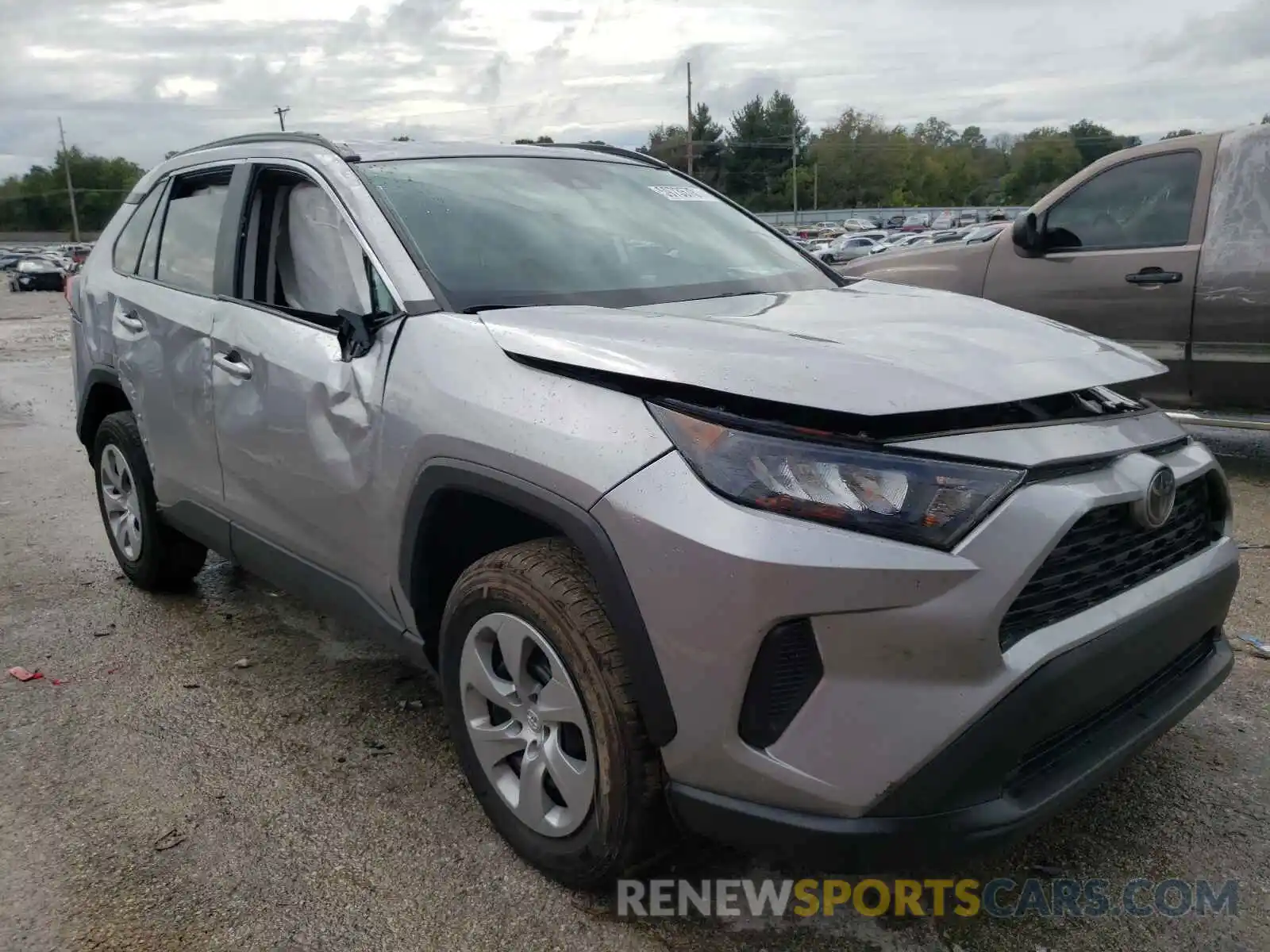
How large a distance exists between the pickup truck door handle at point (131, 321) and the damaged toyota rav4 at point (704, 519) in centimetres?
86

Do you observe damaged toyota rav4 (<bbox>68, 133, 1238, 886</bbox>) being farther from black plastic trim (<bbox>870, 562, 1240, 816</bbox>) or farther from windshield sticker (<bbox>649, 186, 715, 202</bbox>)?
windshield sticker (<bbox>649, 186, 715, 202</bbox>)

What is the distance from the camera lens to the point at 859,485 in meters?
1.91

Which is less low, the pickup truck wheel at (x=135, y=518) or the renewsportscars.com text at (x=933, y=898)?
the pickup truck wheel at (x=135, y=518)

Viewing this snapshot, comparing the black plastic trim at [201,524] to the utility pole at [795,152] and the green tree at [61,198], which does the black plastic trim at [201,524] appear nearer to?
the utility pole at [795,152]

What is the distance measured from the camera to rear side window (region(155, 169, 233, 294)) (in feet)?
12.2

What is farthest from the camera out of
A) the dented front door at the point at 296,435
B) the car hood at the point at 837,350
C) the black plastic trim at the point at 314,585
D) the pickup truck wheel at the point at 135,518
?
the pickup truck wheel at the point at 135,518

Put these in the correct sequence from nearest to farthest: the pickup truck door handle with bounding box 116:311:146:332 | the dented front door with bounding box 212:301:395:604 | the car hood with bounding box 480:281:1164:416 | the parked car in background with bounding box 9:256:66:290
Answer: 1. the car hood with bounding box 480:281:1164:416
2. the dented front door with bounding box 212:301:395:604
3. the pickup truck door handle with bounding box 116:311:146:332
4. the parked car in background with bounding box 9:256:66:290

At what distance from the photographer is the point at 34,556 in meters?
5.13

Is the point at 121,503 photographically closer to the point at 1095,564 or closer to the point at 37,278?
the point at 1095,564

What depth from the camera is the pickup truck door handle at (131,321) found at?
13.1ft

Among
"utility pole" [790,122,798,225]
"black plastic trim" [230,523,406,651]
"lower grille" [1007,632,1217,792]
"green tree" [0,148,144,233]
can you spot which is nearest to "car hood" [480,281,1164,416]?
"lower grille" [1007,632,1217,792]

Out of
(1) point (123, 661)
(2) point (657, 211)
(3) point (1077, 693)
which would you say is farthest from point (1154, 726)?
(1) point (123, 661)

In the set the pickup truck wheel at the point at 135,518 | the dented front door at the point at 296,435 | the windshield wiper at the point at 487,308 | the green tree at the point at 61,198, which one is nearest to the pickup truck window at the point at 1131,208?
the windshield wiper at the point at 487,308

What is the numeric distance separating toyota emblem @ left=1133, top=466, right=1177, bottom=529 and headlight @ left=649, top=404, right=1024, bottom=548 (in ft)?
1.08
